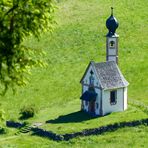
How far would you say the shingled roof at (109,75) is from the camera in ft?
178

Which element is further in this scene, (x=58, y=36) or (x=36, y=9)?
(x=58, y=36)

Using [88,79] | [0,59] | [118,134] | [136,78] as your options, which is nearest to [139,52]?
→ [136,78]

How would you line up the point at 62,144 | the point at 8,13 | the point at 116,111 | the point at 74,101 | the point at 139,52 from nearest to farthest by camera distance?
the point at 8,13 < the point at 62,144 < the point at 116,111 < the point at 74,101 < the point at 139,52

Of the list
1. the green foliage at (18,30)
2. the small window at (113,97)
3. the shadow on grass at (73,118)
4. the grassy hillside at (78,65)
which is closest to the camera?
the green foliage at (18,30)

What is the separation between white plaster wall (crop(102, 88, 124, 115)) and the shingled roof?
606mm

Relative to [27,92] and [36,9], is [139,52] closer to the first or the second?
[27,92]

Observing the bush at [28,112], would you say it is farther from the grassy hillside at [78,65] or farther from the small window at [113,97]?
the small window at [113,97]

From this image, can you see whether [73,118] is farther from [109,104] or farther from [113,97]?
[113,97]

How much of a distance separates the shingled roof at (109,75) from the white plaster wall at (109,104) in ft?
1.99

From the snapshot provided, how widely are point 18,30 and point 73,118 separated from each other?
33.6 m

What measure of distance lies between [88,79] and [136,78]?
1402 cm

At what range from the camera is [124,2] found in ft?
331

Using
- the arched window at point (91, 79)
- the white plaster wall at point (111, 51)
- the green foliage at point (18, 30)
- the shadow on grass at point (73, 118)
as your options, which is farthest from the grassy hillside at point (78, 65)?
the green foliage at point (18, 30)

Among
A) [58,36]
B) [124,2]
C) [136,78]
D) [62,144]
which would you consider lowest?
[62,144]
